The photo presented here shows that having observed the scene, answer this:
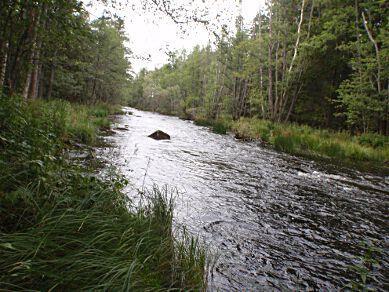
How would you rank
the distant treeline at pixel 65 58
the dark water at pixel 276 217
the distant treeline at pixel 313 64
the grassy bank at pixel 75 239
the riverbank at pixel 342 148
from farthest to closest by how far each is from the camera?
the distant treeline at pixel 313 64 < the riverbank at pixel 342 148 < the distant treeline at pixel 65 58 < the dark water at pixel 276 217 < the grassy bank at pixel 75 239

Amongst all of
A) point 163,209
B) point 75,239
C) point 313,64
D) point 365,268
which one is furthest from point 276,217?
point 313,64

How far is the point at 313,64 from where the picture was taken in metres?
24.4

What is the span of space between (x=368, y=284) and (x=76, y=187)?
3551mm

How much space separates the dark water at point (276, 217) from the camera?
9.84ft

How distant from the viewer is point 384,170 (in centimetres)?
1048

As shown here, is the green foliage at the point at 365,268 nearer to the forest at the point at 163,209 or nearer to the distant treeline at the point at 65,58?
the forest at the point at 163,209

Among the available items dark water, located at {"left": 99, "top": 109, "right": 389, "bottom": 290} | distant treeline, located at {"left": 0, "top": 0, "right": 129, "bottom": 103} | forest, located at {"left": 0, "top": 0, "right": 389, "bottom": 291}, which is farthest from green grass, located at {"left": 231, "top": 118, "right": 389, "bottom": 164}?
distant treeline, located at {"left": 0, "top": 0, "right": 129, "bottom": 103}

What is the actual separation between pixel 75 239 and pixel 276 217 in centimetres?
365

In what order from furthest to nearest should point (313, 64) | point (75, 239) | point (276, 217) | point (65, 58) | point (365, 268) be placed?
point (313, 64), point (65, 58), point (276, 217), point (365, 268), point (75, 239)

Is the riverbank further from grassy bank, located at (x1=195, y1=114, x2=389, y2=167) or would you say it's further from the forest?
the forest

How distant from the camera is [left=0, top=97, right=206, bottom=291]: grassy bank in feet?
5.55

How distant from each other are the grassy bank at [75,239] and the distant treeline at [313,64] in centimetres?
479

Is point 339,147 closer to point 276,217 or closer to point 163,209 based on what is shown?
point 276,217

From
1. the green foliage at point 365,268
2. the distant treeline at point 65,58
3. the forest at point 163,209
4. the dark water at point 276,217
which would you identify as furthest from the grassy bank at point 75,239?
the distant treeline at point 65,58
